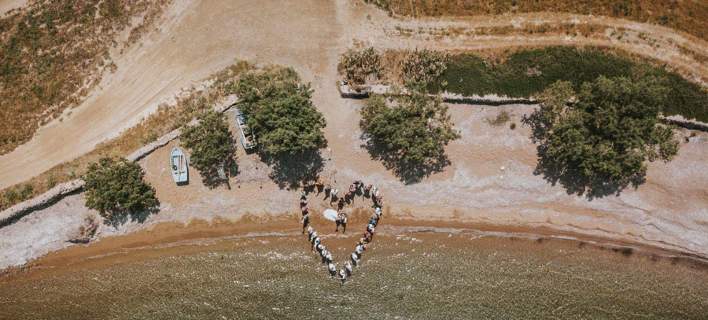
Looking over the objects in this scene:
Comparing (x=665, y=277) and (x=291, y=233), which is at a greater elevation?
(x=291, y=233)

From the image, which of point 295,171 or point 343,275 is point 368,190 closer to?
point 295,171

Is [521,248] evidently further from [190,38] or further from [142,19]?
[142,19]

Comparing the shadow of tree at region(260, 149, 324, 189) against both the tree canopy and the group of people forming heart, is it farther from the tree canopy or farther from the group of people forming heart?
the tree canopy

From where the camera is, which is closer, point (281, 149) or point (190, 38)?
point (281, 149)

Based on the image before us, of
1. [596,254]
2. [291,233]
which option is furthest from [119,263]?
[596,254]

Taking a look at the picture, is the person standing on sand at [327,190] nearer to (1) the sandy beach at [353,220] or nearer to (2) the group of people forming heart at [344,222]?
(2) the group of people forming heart at [344,222]

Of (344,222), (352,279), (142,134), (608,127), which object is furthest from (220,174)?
(608,127)

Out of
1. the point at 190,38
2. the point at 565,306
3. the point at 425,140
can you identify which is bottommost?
the point at 565,306
